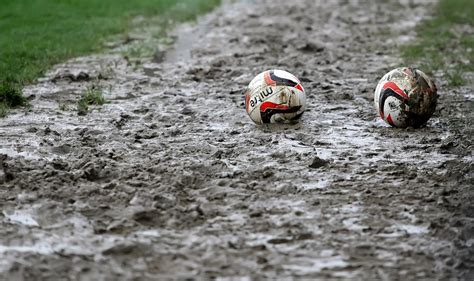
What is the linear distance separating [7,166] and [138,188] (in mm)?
1204

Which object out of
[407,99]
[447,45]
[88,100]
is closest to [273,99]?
[407,99]

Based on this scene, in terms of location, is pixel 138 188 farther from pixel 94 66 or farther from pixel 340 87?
pixel 94 66

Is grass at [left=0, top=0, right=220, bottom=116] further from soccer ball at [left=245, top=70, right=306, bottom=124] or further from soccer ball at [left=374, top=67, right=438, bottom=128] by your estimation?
soccer ball at [left=374, top=67, right=438, bottom=128]

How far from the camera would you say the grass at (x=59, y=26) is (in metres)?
11.0

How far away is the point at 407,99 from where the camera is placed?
787 centimetres

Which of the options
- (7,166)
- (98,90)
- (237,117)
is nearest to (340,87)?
(237,117)

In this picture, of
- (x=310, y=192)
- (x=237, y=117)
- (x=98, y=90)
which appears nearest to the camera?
(x=310, y=192)

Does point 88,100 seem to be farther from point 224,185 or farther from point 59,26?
point 59,26

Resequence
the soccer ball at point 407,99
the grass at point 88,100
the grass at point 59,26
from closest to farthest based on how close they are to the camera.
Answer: the soccer ball at point 407,99 → the grass at point 88,100 → the grass at point 59,26

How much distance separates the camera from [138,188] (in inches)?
240

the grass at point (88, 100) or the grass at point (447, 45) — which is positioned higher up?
the grass at point (88, 100)

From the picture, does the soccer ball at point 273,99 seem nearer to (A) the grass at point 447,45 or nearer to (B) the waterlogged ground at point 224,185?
(B) the waterlogged ground at point 224,185

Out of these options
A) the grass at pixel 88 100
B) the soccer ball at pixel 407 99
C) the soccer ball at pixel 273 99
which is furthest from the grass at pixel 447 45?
the grass at pixel 88 100

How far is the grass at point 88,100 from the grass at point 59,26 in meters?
0.81
